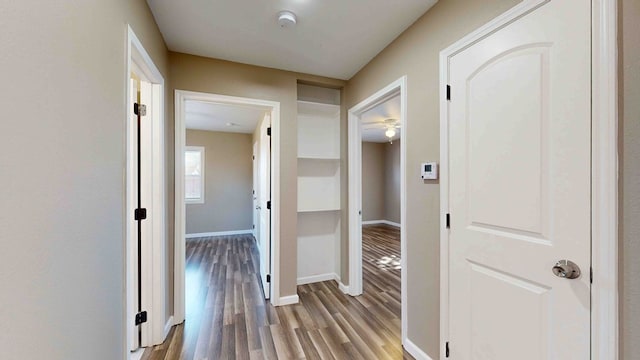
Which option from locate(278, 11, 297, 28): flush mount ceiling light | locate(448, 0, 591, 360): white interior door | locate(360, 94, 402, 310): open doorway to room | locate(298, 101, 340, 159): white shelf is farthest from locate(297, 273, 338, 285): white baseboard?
locate(278, 11, 297, 28): flush mount ceiling light

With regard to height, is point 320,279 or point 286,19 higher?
point 286,19

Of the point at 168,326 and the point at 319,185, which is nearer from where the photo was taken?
the point at 168,326

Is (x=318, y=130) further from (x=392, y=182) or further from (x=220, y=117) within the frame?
(x=392, y=182)

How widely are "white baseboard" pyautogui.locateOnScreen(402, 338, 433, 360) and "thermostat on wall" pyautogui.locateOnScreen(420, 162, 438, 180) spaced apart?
50.0 inches

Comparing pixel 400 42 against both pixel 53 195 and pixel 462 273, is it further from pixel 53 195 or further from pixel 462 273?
pixel 53 195

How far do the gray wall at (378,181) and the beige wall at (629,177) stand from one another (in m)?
6.58

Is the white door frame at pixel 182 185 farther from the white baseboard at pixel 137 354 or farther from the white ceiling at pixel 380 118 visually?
the white ceiling at pixel 380 118

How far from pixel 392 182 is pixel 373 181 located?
1.90 ft

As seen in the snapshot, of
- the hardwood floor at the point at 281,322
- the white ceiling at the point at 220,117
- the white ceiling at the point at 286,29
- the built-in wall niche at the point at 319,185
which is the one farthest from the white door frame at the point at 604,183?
the white ceiling at the point at 220,117

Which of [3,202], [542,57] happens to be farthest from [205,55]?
[542,57]

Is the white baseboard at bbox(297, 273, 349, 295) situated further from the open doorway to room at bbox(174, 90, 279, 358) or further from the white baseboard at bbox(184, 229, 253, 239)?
the white baseboard at bbox(184, 229, 253, 239)

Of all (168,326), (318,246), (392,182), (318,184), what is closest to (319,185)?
(318,184)

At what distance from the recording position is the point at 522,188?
3.94 ft

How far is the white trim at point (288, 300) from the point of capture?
8.65 ft
